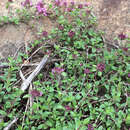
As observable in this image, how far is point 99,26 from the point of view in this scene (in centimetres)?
322

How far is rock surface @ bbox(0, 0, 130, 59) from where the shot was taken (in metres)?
3.05

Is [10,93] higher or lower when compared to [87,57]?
lower

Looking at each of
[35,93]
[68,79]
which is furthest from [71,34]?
[35,93]

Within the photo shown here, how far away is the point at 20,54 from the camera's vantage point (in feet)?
9.12

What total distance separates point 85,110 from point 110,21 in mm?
1863

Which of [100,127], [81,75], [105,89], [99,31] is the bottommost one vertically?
[100,127]

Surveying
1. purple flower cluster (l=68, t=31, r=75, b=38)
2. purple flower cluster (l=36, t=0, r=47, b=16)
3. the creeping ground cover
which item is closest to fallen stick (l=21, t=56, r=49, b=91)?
the creeping ground cover

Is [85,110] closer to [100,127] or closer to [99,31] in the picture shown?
[100,127]

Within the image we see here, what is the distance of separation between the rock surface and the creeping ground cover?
0.13 metres

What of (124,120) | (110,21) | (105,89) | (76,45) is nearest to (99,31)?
(110,21)

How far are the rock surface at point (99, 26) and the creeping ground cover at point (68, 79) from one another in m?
0.13

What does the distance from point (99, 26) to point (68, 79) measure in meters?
1.38

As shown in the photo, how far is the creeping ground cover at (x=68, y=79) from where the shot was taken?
2.00 metres

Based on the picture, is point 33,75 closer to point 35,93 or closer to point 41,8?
point 35,93
